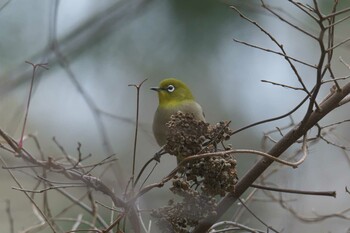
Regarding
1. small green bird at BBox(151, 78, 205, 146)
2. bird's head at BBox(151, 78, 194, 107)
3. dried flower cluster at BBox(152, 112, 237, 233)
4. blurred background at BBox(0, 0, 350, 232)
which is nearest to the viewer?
dried flower cluster at BBox(152, 112, 237, 233)

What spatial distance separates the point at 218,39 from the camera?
673 centimetres

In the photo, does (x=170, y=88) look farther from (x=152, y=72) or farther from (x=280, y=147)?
(x=152, y=72)

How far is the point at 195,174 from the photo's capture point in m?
2.00

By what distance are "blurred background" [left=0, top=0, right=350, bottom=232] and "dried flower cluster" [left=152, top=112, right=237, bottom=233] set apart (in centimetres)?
254

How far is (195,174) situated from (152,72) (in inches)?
184

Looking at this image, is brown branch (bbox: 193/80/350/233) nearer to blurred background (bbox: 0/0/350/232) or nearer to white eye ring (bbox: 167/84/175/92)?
white eye ring (bbox: 167/84/175/92)

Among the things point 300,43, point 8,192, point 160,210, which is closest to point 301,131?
point 160,210

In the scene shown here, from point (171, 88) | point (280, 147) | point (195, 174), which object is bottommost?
point (195, 174)

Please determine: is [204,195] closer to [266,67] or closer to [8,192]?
[8,192]

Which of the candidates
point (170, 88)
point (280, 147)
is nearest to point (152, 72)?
point (170, 88)

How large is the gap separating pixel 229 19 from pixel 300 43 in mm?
1512

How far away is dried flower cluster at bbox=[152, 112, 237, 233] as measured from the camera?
195cm

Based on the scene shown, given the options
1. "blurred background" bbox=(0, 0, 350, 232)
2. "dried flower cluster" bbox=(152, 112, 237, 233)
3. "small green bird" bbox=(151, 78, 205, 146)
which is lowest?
"dried flower cluster" bbox=(152, 112, 237, 233)

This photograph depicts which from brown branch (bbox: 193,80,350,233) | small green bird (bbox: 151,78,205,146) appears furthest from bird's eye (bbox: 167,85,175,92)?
brown branch (bbox: 193,80,350,233)
